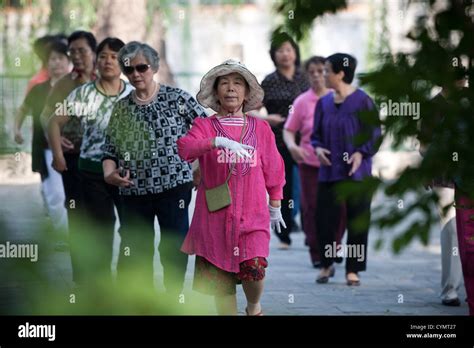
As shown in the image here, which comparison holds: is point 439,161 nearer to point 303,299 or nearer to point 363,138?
point 363,138

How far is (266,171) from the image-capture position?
7.27 meters

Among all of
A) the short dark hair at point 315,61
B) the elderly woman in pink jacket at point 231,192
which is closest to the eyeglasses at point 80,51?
the short dark hair at point 315,61

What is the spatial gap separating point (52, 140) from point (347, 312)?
245 centimetres

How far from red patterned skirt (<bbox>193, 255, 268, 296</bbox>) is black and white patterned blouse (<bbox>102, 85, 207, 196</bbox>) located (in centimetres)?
118

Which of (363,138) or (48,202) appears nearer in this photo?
(363,138)

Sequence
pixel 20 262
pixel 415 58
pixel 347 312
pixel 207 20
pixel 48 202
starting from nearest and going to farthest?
pixel 415 58, pixel 20 262, pixel 347 312, pixel 48 202, pixel 207 20

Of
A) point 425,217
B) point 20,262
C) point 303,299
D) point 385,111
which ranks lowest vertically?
point 303,299

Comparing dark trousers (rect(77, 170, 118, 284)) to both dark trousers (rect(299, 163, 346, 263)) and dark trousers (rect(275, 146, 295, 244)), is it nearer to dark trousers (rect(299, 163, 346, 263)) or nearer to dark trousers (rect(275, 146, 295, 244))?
dark trousers (rect(299, 163, 346, 263))

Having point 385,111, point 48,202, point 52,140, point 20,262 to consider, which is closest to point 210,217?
point 20,262

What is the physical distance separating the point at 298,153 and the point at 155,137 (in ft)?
11.2

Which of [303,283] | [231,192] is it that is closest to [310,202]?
[303,283]

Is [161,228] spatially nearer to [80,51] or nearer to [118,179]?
[118,179]

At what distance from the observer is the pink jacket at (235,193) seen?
23.4 feet

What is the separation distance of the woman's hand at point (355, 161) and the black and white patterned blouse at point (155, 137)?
1.50m
